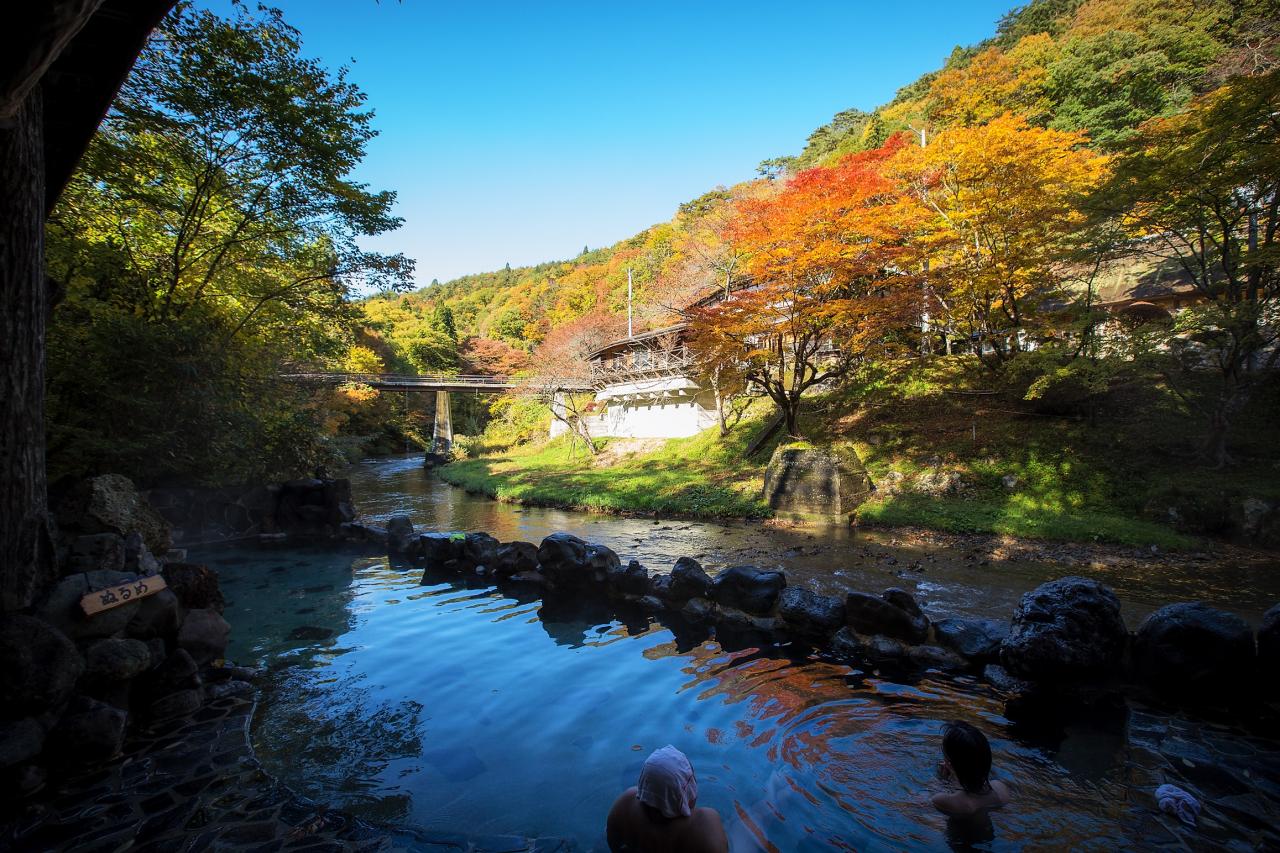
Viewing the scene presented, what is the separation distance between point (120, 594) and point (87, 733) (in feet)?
4.08

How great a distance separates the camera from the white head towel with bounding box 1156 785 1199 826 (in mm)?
3126

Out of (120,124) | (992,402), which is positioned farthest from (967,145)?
(120,124)

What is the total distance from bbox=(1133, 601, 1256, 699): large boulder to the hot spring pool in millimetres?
414

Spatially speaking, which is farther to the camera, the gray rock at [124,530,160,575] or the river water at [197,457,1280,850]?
the gray rock at [124,530,160,575]

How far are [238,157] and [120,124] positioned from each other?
5.83 feet

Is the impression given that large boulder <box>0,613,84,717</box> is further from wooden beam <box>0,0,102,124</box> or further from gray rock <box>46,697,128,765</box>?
wooden beam <box>0,0,102,124</box>

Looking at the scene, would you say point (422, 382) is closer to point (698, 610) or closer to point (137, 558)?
point (137, 558)

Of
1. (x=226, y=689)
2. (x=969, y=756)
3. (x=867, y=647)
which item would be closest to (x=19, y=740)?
(x=226, y=689)

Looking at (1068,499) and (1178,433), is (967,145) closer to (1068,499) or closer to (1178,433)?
(1178,433)

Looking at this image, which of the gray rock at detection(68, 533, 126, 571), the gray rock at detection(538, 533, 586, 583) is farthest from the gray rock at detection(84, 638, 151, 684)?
the gray rock at detection(538, 533, 586, 583)

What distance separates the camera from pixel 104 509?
6.68 m

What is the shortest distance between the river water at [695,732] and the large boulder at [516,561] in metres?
1.10

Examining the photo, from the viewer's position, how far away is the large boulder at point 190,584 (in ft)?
19.4

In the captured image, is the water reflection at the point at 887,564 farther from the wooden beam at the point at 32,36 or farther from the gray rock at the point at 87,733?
the wooden beam at the point at 32,36
